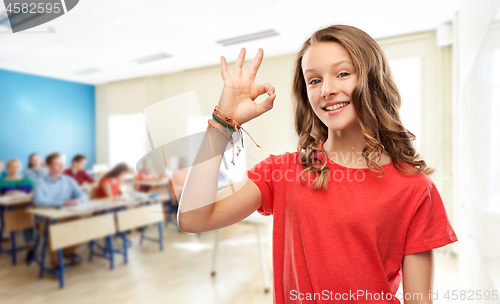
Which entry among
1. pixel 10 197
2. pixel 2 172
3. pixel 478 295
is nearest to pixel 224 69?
pixel 478 295

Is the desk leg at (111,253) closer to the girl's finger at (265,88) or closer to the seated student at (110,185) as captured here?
the seated student at (110,185)

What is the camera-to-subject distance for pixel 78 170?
436cm

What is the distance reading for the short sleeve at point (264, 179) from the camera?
728 millimetres

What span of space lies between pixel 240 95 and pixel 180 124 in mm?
133

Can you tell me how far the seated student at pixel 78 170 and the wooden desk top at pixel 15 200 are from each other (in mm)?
608

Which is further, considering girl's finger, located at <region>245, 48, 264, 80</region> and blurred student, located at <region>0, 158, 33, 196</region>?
blurred student, located at <region>0, 158, 33, 196</region>

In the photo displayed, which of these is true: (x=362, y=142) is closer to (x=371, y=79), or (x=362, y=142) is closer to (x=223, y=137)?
(x=371, y=79)

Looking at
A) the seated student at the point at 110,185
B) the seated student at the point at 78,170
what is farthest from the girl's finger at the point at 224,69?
the seated student at the point at 78,170

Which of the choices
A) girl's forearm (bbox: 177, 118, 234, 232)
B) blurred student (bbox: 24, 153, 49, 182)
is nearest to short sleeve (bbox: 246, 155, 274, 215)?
girl's forearm (bbox: 177, 118, 234, 232)

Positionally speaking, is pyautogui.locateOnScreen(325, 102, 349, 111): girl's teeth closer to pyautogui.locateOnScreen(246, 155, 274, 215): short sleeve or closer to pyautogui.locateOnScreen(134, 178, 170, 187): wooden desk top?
pyautogui.locateOnScreen(246, 155, 274, 215): short sleeve

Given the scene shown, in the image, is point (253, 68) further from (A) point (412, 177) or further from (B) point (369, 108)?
(A) point (412, 177)

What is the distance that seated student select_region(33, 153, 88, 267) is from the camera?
130 inches

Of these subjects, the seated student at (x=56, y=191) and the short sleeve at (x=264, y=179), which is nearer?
the short sleeve at (x=264, y=179)

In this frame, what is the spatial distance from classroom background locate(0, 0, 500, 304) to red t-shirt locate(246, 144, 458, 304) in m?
0.20
